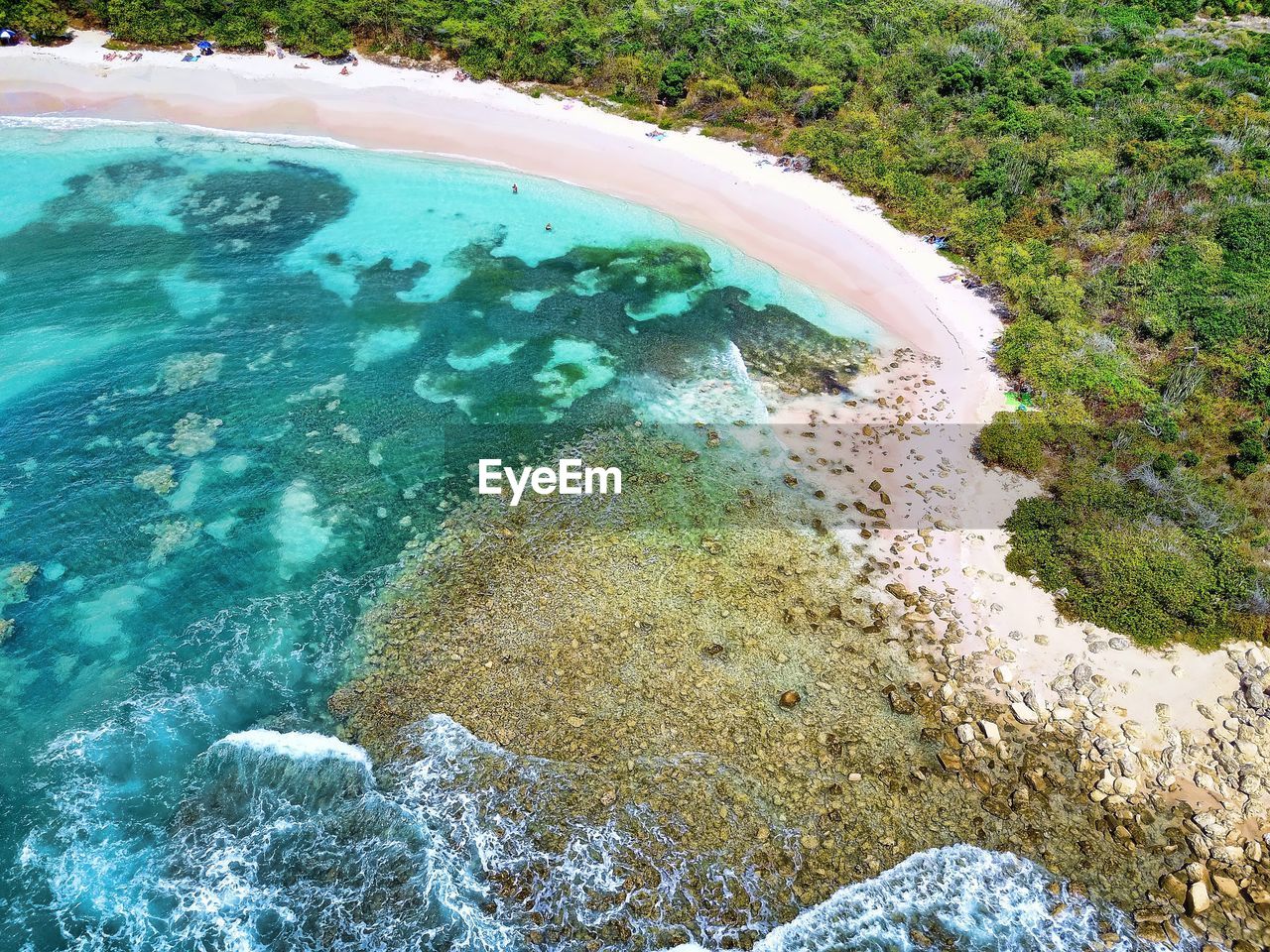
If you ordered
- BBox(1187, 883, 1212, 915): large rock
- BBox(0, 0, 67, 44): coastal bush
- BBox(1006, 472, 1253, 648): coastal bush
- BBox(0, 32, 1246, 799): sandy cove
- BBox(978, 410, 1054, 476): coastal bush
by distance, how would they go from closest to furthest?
BBox(1187, 883, 1212, 915): large rock
BBox(0, 32, 1246, 799): sandy cove
BBox(1006, 472, 1253, 648): coastal bush
BBox(978, 410, 1054, 476): coastal bush
BBox(0, 0, 67, 44): coastal bush

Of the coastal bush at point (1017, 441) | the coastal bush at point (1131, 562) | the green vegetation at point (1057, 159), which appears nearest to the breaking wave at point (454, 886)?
the coastal bush at point (1131, 562)

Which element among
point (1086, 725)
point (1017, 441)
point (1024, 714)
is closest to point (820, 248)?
point (1017, 441)

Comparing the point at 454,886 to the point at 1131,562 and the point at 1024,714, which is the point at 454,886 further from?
the point at 1131,562

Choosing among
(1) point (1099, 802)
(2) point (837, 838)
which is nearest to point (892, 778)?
(2) point (837, 838)

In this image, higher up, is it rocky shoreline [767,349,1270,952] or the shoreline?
the shoreline

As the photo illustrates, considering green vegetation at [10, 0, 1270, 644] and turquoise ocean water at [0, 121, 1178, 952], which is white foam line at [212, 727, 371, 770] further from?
green vegetation at [10, 0, 1270, 644]

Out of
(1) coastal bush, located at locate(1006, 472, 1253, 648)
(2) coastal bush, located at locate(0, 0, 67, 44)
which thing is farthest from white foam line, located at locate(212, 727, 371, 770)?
(2) coastal bush, located at locate(0, 0, 67, 44)
